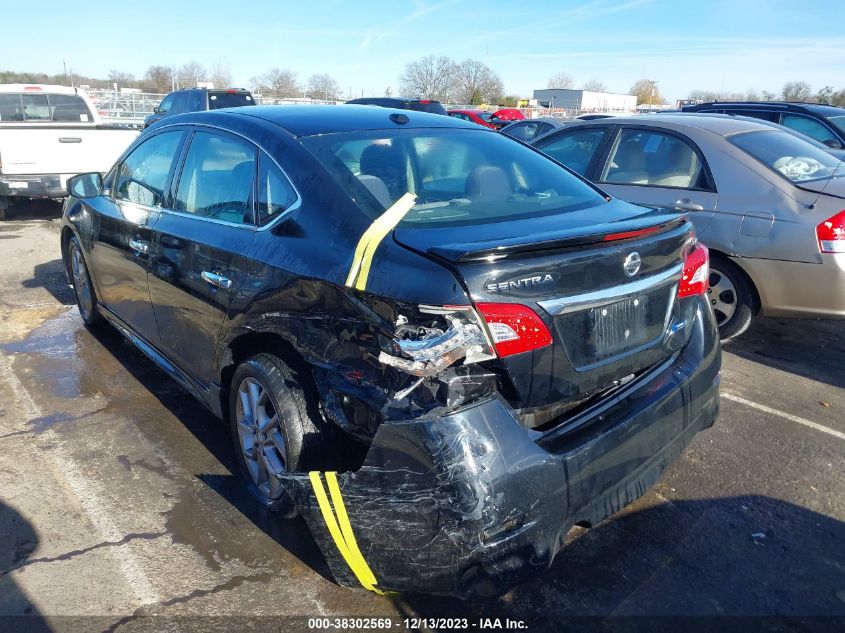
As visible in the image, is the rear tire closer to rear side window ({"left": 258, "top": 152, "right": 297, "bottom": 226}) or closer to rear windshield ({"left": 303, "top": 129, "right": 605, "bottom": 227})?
rear windshield ({"left": 303, "top": 129, "right": 605, "bottom": 227})

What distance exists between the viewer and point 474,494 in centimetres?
211

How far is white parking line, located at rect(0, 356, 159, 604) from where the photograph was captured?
8.90 ft

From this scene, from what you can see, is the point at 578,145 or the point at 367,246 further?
the point at 578,145

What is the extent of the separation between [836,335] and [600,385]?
4.32 meters

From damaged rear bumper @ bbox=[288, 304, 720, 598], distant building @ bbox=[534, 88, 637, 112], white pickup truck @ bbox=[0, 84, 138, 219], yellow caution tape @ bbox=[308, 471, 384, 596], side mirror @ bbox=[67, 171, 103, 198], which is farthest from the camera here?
distant building @ bbox=[534, 88, 637, 112]

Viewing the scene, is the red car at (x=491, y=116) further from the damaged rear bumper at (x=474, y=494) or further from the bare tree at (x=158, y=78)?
the bare tree at (x=158, y=78)

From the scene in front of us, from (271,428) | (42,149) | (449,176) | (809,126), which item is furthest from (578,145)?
(42,149)

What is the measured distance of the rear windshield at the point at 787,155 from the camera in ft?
16.6

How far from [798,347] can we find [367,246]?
4.38 metres

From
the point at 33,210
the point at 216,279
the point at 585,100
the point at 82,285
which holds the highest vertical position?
the point at 585,100

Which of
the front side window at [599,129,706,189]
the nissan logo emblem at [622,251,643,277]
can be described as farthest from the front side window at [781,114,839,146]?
the nissan logo emblem at [622,251,643,277]

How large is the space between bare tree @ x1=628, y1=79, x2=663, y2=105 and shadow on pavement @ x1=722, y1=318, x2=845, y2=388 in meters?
75.6

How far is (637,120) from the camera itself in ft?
19.0

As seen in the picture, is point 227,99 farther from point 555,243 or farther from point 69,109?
point 555,243
